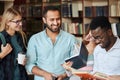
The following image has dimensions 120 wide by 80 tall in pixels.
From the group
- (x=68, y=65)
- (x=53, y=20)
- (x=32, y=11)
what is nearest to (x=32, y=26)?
(x=32, y=11)

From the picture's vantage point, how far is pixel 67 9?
452 cm

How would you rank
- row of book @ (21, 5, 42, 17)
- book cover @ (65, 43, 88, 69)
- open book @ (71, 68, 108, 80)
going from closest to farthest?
open book @ (71, 68, 108, 80) → book cover @ (65, 43, 88, 69) → row of book @ (21, 5, 42, 17)

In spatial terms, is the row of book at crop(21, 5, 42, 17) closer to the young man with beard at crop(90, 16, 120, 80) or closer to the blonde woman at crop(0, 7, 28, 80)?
the blonde woman at crop(0, 7, 28, 80)

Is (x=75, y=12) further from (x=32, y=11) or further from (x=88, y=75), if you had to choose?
(x=88, y=75)

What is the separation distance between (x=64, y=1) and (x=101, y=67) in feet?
9.73

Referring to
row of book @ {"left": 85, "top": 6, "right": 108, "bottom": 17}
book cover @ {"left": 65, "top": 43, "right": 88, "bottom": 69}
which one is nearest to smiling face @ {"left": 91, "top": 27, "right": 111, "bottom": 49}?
book cover @ {"left": 65, "top": 43, "right": 88, "bottom": 69}

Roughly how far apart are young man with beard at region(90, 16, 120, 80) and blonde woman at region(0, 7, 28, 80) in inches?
24.1

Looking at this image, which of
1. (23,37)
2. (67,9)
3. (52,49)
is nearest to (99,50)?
(52,49)

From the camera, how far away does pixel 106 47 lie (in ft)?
5.49

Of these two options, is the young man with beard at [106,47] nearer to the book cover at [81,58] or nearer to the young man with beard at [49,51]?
the book cover at [81,58]

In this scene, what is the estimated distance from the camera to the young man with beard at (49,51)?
76.9 inches

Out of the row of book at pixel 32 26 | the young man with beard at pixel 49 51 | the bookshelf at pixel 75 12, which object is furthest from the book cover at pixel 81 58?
the row of book at pixel 32 26

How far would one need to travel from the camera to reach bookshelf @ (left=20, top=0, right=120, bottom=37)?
12.7ft

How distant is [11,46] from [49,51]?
0.29 meters
